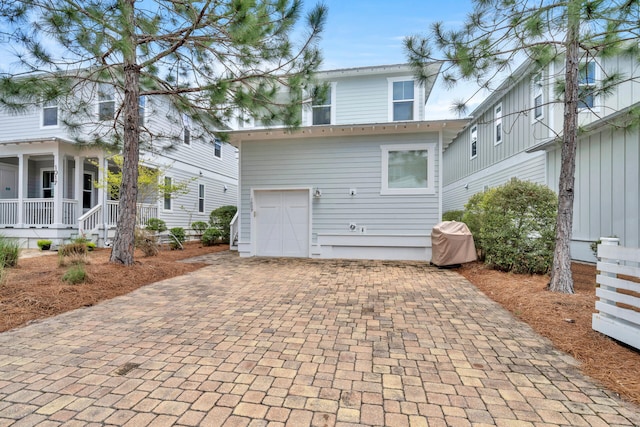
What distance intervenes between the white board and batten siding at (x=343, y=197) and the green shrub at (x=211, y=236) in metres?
3.40

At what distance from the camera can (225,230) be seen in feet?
41.8

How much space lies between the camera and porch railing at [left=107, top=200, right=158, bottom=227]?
1123 cm

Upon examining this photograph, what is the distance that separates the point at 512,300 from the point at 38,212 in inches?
558

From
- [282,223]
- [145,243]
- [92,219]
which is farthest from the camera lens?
[92,219]

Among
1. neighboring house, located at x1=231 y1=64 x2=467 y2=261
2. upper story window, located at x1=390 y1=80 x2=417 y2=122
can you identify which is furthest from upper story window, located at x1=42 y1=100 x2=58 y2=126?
upper story window, located at x1=390 y1=80 x2=417 y2=122

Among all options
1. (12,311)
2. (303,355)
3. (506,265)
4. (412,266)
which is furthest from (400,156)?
(12,311)

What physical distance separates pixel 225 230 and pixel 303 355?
10.6 meters

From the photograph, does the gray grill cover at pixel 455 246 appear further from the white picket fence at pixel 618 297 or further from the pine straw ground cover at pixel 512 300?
the white picket fence at pixel 618 297

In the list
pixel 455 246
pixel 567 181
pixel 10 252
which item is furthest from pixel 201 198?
pixel 567 181

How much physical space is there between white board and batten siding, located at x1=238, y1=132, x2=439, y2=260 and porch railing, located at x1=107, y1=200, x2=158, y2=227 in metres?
4.48

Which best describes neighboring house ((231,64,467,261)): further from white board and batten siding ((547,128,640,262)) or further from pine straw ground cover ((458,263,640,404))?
white board and batten siding ((547,128,640,262))

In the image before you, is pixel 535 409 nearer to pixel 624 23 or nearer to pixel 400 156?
pixel 624 23

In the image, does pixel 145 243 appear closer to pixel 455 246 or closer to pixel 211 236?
pixel 211 236

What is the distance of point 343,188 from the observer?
9070 mm
